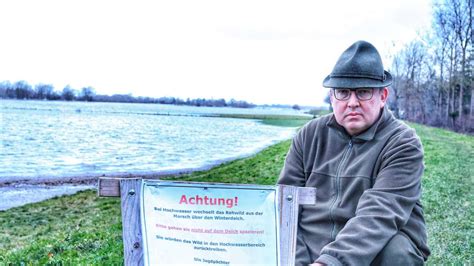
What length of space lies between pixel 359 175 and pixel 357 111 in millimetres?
372

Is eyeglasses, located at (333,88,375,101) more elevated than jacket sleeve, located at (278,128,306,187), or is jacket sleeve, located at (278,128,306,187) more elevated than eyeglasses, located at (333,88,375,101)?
eyeglasses, located at (333,88,375,101)

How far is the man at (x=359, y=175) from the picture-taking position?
2686mm

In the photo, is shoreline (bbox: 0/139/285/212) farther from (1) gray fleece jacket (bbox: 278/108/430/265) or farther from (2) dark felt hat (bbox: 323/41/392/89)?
(2) dark felt hat (bbox: 323/41/392/89)

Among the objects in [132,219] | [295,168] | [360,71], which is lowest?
[132,219]

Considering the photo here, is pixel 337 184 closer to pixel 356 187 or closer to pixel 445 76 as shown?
pixel 356 187

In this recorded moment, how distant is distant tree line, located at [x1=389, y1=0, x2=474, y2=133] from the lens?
162 ft

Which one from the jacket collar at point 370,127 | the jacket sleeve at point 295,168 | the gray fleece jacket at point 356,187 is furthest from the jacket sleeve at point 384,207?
the jacket sleeve at point 295,168

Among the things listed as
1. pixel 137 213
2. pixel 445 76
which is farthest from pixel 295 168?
pixel 445 76

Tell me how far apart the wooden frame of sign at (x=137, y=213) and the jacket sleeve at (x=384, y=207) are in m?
0.23

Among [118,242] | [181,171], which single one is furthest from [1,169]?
[118,242]

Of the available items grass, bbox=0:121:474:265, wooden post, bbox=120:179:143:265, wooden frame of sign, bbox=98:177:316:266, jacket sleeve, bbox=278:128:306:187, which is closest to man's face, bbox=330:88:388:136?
jacket sleeve, bbox=278:128:306:187

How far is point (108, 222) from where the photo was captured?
10773 mm

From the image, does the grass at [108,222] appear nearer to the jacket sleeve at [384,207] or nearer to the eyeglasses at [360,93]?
the jacket sleeve at [384,207]

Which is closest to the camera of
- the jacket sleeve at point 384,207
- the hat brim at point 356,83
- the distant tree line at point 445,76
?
the jacket sleeve at point 384,207
